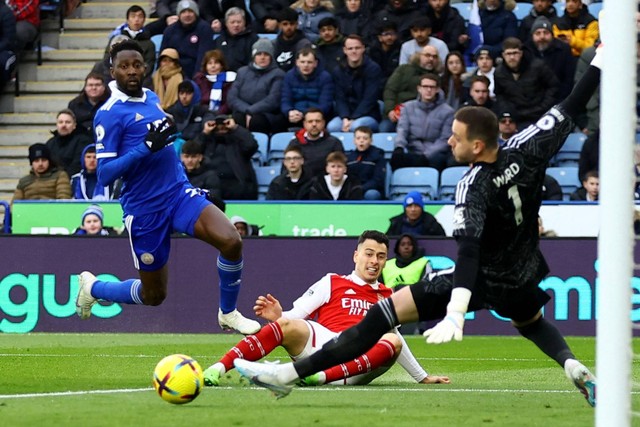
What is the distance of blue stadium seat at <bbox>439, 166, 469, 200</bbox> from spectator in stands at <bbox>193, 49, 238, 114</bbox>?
3.85m

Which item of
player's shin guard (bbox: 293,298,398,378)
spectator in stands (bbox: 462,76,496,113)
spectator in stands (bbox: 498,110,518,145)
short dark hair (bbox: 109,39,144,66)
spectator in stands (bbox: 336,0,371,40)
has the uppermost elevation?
spectator in stands (bbox: 336,0,371,40)

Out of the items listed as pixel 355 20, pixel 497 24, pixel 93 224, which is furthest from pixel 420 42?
pixel 93 224

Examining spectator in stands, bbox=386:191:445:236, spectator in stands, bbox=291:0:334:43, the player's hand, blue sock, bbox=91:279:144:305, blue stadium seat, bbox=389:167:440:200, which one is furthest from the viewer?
spectator in stands, bbox=291:0:334:43

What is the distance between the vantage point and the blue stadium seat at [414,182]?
18453 mm

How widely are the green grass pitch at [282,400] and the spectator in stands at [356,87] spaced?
6.73 metres

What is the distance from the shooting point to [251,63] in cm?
2041

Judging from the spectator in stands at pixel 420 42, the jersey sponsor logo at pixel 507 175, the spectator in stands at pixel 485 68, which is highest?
the spectator in stands at pixel 420 42

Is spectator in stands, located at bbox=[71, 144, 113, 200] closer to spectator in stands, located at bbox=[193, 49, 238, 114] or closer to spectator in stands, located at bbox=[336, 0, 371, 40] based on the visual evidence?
spectator in stands, located at bbox=[193, 49, 238, 114]

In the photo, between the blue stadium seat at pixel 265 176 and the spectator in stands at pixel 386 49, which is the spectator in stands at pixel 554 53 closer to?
the spectator in stands at pixel 386 49

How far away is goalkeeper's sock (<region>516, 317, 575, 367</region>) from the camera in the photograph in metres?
8.02

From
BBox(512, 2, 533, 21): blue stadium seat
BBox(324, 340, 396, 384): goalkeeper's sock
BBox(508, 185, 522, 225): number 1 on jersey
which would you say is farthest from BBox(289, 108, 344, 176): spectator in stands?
BBox(508, 185, 522, 225): number 1 on jersey

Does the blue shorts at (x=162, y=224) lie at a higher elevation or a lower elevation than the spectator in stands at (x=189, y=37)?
lower

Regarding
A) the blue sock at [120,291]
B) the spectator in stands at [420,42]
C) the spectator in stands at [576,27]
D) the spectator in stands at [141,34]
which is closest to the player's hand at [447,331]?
the blue sock at [120,291]

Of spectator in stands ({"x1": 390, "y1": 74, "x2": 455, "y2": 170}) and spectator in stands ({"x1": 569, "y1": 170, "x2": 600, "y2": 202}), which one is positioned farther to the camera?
spectator in stands ({"x1": 390, "y1": 74, "x2": 455, "y2": 170})
